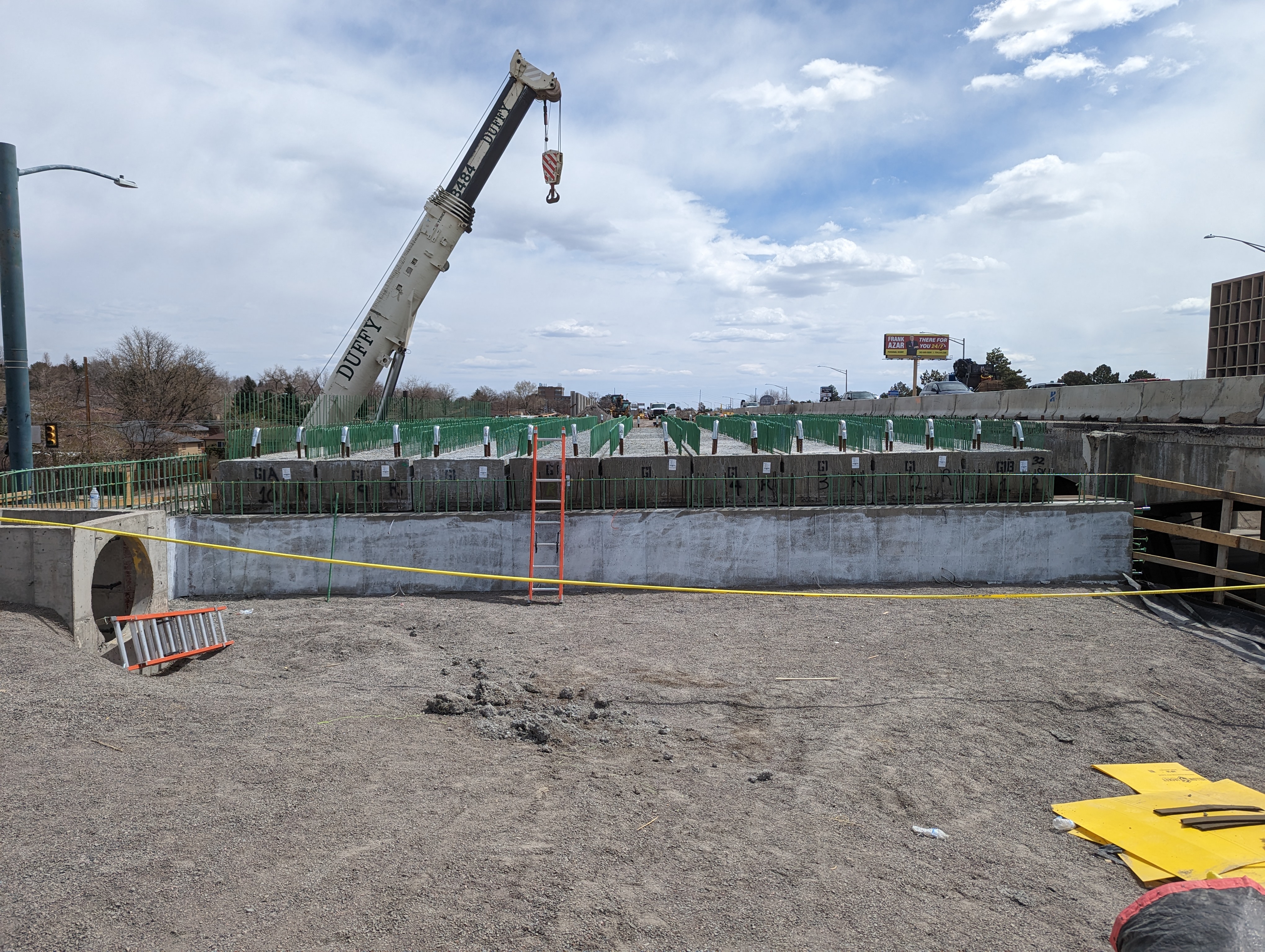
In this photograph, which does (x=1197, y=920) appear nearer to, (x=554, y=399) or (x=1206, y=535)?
(x=1206, y=535)

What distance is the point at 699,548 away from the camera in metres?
14.0

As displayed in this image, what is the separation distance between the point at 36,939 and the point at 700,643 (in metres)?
7.80

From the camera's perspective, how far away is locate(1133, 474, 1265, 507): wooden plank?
13039 mm

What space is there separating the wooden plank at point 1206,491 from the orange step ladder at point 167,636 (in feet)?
52.3

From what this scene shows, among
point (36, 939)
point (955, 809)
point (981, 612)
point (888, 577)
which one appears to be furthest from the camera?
point (888, 577)

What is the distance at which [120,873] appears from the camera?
14.6 feet

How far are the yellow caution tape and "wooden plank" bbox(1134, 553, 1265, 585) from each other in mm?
158

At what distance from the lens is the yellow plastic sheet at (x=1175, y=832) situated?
17.1ft

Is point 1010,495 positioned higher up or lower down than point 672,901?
higher up

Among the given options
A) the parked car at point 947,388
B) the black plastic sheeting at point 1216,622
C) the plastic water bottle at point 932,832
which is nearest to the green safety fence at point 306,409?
the plastic water bottle at point 932,832

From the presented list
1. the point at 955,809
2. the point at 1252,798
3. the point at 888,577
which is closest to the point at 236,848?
the point at 955,809

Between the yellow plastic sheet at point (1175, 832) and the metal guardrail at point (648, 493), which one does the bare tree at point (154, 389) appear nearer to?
the metal guardrail at point (648, 493)

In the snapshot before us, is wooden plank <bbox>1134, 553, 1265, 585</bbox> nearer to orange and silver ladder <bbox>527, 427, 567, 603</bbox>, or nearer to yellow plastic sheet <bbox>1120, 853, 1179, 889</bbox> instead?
yellow plastic sheet <bbox>1120, 853, 1179, 889</bbox>

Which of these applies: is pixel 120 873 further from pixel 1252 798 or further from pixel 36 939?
pixel 1252 798
